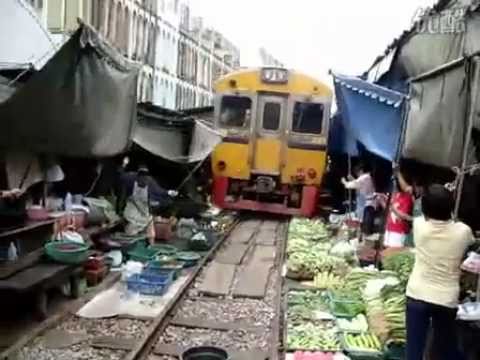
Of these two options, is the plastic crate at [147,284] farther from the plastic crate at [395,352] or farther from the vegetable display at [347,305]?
the plastic crate at [395,352]

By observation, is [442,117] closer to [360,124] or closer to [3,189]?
[360,124]

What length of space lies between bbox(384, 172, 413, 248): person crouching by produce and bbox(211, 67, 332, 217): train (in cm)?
738

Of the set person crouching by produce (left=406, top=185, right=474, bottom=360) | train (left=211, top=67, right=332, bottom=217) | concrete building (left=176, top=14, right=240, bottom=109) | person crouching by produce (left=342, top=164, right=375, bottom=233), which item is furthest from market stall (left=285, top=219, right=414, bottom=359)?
concrete building (left=176, top=14, right=240, bottom=109)

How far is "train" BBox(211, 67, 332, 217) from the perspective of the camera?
1719 centimetres

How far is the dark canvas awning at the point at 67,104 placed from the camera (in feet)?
21.8

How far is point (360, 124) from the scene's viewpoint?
34.9 ft

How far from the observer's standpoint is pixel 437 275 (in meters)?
5.07

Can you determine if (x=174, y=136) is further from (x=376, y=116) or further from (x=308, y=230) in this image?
(x=376, y=116)

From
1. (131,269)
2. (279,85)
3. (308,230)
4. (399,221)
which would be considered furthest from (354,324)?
(279,85)

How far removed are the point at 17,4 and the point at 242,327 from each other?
5906 millimetres

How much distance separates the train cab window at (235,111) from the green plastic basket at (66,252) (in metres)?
8.72

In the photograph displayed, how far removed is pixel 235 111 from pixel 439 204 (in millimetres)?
12850

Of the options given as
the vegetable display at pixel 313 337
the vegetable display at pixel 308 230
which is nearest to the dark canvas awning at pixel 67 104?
the vegetable display at pixel 313 337

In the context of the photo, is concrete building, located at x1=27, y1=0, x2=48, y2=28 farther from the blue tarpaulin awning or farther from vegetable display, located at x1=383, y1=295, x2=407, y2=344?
vegetable display, located at x1=383, y1=295, x2=407, y2=344
